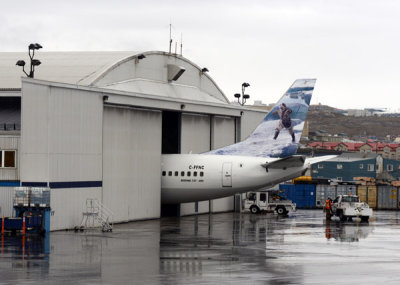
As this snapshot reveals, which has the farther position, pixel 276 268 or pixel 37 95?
pixel 37 95

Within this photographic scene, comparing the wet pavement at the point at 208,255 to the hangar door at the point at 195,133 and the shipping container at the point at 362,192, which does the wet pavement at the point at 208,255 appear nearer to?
the hangar door at the point at 195,133

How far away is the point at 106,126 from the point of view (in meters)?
54.7

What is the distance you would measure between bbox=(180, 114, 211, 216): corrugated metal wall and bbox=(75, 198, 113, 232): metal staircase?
1248cm

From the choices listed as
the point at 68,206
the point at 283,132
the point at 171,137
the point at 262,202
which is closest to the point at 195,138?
the point at 171,137

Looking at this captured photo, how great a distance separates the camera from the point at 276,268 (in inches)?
1278

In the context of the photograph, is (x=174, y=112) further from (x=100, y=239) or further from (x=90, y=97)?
(x=100, y=239)

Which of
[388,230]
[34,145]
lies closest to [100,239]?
[34,145]

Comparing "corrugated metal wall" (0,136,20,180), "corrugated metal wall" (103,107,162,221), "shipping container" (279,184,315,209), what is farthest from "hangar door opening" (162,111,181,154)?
"shipping container" (279,184,315,209)

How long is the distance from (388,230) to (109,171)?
19.2 meters

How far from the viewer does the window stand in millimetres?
49531

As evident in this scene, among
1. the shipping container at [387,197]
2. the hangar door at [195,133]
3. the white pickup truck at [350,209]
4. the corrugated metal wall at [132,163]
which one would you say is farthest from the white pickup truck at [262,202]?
the shipping container at [387,197]

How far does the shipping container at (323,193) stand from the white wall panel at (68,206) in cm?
3424

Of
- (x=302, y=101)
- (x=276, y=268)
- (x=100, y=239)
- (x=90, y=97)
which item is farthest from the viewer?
(x=302, y=101)

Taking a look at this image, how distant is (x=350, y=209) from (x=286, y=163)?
7.07 meters
